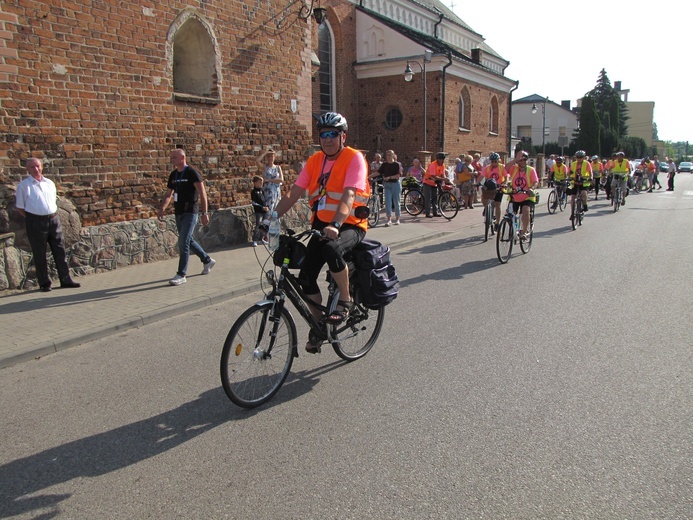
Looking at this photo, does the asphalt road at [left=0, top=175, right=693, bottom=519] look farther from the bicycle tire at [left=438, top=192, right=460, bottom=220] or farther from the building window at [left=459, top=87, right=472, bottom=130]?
the building window at [left=459, top=87, right=472, bottom=130]

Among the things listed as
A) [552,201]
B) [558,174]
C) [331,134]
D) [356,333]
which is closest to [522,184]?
[356,333]

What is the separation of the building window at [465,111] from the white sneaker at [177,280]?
22432 millimetres

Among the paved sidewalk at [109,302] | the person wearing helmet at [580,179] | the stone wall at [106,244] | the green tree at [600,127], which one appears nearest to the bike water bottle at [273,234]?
the paved sidewalk at [109,302]

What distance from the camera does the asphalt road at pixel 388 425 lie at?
115 inches

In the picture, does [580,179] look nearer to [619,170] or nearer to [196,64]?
[619,170]

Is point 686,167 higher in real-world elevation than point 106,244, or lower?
higher

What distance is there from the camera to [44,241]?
7.47m

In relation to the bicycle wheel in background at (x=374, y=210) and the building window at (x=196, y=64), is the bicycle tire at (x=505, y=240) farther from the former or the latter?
the building window at (x=196, y=64)

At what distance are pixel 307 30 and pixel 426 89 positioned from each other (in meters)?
13.0

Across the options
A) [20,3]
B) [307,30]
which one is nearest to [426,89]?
[307,30]

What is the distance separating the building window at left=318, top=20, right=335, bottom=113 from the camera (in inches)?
978

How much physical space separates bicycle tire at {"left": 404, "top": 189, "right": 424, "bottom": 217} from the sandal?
12465 mm

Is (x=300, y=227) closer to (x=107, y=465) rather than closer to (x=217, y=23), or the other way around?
(x=217, y=23)

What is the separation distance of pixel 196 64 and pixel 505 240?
22.2ft
